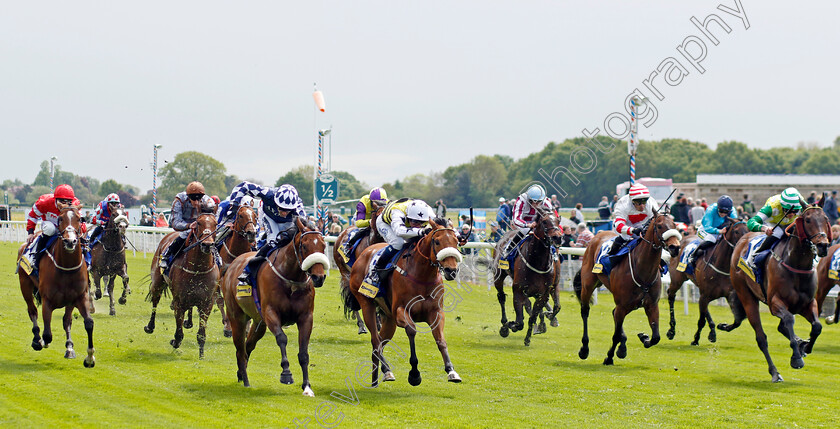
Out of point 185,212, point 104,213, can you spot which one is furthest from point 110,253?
point 185,212

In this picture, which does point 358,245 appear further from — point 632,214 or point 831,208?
point 831,208

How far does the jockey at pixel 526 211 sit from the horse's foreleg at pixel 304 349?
462cm

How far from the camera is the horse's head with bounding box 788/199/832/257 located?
8.79 metres

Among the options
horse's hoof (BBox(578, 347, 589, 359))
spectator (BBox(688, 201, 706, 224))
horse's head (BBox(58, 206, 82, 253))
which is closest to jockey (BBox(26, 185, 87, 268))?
horse's head (BBox(58, 206, 82, 253))

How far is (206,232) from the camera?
10.3m

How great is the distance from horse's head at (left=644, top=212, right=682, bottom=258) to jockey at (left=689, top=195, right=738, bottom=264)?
303 centimetres

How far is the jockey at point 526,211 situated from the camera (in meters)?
12.1

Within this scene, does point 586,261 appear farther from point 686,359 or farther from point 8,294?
point 8,294

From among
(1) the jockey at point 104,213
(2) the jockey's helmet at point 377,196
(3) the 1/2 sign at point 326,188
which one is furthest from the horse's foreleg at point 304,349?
(3) the 1/2 sign at point 326,188

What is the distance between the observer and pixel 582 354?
1059 centimetres

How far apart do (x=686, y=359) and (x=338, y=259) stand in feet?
15.2

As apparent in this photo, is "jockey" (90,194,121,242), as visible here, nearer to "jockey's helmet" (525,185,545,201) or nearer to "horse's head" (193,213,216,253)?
"horse's head" (193,213,216,253)

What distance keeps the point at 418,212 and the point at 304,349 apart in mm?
1725

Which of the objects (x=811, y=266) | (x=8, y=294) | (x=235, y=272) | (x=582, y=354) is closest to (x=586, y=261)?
(x=582, y=354)
